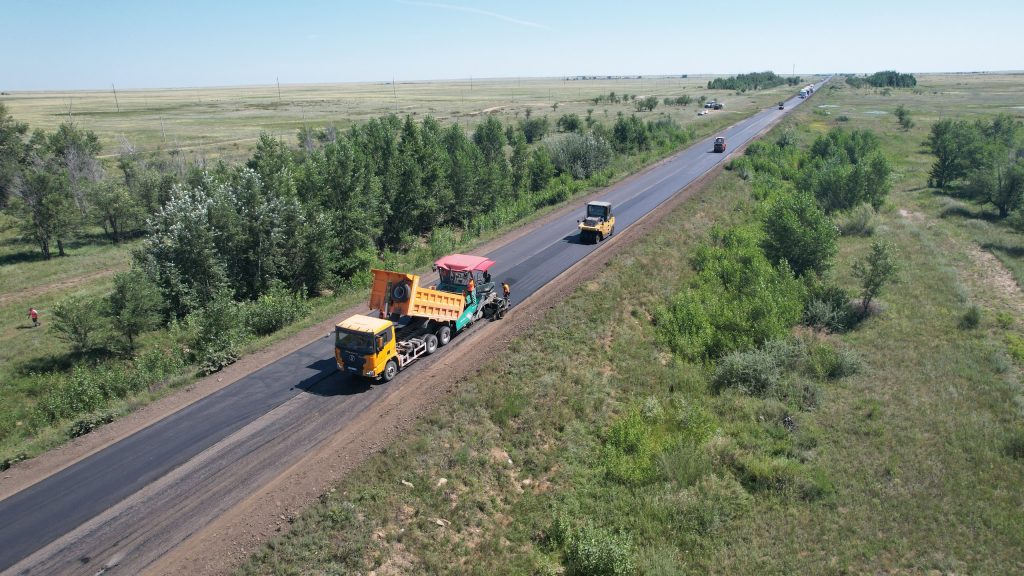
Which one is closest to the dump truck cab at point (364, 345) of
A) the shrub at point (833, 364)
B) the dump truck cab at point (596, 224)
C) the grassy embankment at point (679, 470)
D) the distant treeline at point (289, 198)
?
the grassy embankment at point (679, 470)

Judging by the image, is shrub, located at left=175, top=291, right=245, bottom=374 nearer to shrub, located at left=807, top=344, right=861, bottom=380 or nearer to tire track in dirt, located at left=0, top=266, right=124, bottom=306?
tire track in dirt, located at left=0, top=266, right=124, bottom=306

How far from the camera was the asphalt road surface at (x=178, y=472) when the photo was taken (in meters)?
14.0

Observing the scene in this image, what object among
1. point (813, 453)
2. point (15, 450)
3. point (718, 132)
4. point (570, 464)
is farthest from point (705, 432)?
point (718, 132)

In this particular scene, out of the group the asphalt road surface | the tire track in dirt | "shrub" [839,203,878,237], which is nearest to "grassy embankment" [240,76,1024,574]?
the asphalt road surface

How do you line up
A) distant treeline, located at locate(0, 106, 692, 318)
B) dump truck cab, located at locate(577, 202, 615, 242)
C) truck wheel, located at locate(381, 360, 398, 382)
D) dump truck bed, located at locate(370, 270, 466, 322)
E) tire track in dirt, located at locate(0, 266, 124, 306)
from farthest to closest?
dump truck cab, located at locate(577, 202, 615, 242), tire track in dirt, located at locate(0, 266, 124, 306), distant treeline, located at locate(0, 106, 692, 318), dump truck bed, located at locate(370, 270, 466, 322), truck wheel, located at locate(381, 360, 398, 382)

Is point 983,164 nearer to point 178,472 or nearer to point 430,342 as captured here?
point 430,342

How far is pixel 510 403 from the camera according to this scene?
2105 cm

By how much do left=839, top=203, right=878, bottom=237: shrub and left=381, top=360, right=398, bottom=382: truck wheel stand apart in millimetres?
48700

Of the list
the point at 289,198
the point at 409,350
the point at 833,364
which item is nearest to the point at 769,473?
the point at 833,364

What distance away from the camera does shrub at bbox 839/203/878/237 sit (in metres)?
51.1

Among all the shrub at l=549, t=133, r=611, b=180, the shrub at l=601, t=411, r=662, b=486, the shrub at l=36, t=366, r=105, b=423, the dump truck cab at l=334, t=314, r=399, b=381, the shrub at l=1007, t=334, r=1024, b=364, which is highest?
the shrub at l=549, t=133, r=611, b=180

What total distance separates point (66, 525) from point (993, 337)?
43.7 metres

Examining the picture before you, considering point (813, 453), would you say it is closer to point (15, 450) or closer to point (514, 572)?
point (514, 572)

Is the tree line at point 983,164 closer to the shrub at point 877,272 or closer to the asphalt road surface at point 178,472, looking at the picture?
the shrub at point 877,272
